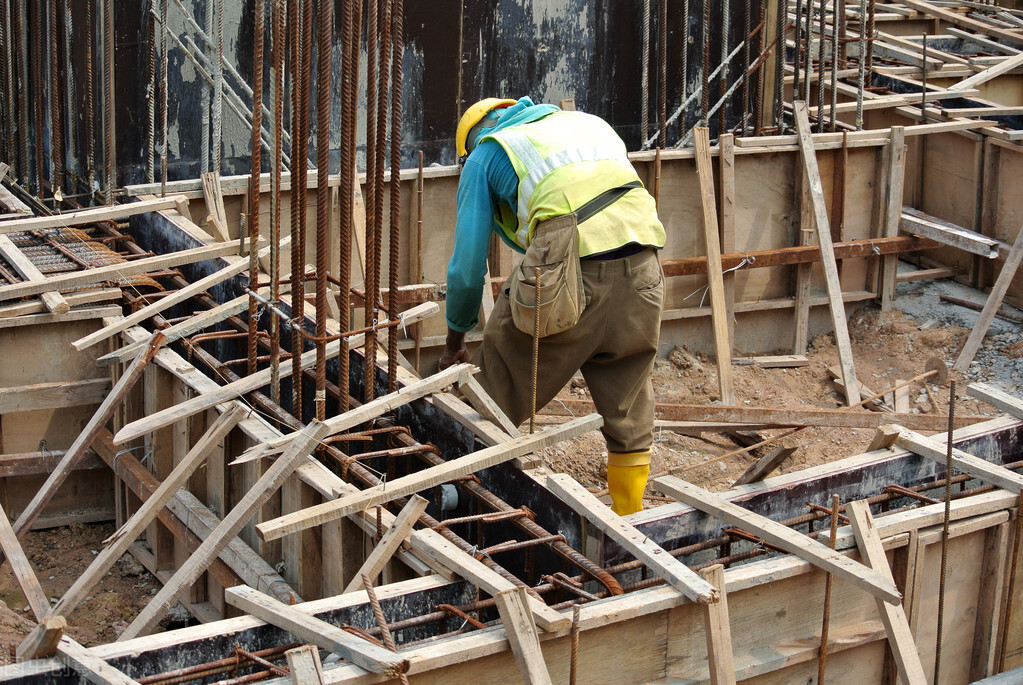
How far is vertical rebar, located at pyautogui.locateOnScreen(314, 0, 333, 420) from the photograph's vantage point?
522 centimetres

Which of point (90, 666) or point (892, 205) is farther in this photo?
point (892, 205)

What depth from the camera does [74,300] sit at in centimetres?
656

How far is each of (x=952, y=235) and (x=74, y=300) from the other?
21.0 feet

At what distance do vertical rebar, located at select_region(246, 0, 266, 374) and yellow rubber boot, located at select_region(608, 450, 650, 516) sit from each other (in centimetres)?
177

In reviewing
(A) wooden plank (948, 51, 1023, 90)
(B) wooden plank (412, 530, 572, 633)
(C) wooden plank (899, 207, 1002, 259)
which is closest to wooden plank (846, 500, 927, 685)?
(B) wooden plank (412, 530, 572, 633)

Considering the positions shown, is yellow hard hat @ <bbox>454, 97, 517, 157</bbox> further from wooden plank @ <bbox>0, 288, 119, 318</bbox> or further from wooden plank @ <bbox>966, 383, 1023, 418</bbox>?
wooden plank @ <bbox>966, 383, 1023, 418</bbox>

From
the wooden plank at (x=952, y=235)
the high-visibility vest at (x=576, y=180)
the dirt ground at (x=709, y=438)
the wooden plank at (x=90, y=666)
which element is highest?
the high-visibility vest at (x=576, y=180)

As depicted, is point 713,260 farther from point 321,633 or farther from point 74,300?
point 321,633

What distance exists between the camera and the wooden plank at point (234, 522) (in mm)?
4902

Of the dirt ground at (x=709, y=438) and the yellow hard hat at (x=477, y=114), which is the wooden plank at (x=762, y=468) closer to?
the dirt ground at (x=709, y=438)

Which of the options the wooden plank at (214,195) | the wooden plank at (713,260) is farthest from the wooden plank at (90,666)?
the wooden plank at (713,260)

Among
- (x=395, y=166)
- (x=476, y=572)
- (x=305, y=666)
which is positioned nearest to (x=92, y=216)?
(x=395, y=166)

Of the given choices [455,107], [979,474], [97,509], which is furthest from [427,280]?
[979,474]

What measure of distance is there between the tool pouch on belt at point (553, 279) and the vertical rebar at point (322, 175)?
0.77 m
